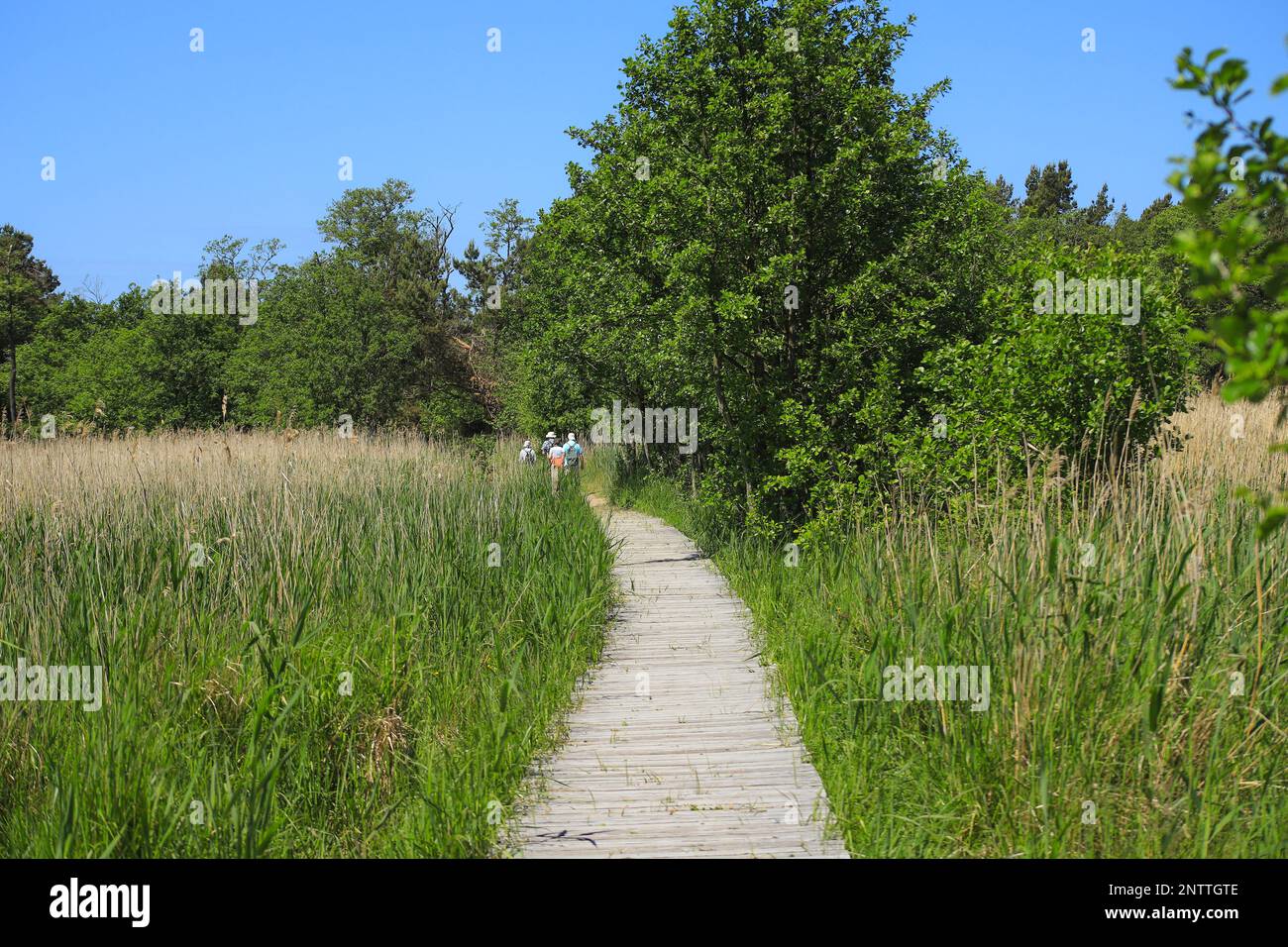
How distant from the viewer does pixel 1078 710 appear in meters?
4.20

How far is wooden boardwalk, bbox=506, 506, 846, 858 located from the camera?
14.2ft

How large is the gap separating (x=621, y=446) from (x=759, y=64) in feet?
61.5

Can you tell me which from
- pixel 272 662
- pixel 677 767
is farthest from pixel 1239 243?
pixel 272 662

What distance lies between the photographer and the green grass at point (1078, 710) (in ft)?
12.7

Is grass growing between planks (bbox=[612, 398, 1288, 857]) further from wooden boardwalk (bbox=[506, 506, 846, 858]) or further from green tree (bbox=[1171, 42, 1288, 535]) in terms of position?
green tree (bbox=[1171, 42, 1288, 535])

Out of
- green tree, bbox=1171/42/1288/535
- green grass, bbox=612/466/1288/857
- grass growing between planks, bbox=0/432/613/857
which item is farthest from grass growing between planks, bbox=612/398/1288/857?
green tree, bbox=1171/42/1288/535

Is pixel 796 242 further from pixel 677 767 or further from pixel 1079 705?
pixel 1079 705

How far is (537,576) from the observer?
827 centimetres

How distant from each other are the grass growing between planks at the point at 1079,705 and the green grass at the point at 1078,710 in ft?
0.03

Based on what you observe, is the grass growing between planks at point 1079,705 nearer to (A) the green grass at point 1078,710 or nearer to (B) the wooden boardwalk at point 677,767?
(A) the green grass at point 1078,710

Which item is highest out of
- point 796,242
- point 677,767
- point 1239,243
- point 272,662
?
point 796,242

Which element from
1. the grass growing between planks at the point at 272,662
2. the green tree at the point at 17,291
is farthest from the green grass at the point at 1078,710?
the green tree at the point at 17,291

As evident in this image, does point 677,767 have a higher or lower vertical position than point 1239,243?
lower

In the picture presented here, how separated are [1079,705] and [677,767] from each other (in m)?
2.03
